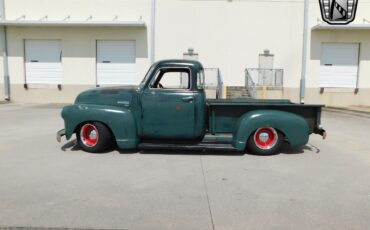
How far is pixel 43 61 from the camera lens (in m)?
18.9

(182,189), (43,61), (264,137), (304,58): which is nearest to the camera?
(182,189)

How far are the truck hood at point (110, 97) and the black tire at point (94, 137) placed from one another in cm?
54

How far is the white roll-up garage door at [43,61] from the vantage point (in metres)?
18.9

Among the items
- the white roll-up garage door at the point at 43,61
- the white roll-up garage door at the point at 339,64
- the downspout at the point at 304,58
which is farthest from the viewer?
the white roll-up garage door at the point at 43,61

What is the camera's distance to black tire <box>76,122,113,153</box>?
6898 mm

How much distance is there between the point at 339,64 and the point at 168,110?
15.0 meters

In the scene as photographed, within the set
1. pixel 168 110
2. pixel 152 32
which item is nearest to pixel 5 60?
pixel 152 32

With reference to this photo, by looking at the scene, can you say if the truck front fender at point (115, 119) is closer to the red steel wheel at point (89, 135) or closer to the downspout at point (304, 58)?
the red steel wheel at point (89, 135)

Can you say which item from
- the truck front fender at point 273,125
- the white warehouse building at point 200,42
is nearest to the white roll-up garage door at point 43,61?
the white warehouse building at point 200,42

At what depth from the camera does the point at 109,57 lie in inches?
739

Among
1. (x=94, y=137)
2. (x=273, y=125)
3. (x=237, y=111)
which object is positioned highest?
(x=237, y=111)

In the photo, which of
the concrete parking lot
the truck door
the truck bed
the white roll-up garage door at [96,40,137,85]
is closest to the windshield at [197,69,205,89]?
the truck door

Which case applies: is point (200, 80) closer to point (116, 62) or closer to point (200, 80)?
point (200, 80)

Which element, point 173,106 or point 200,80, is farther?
point 200,80
